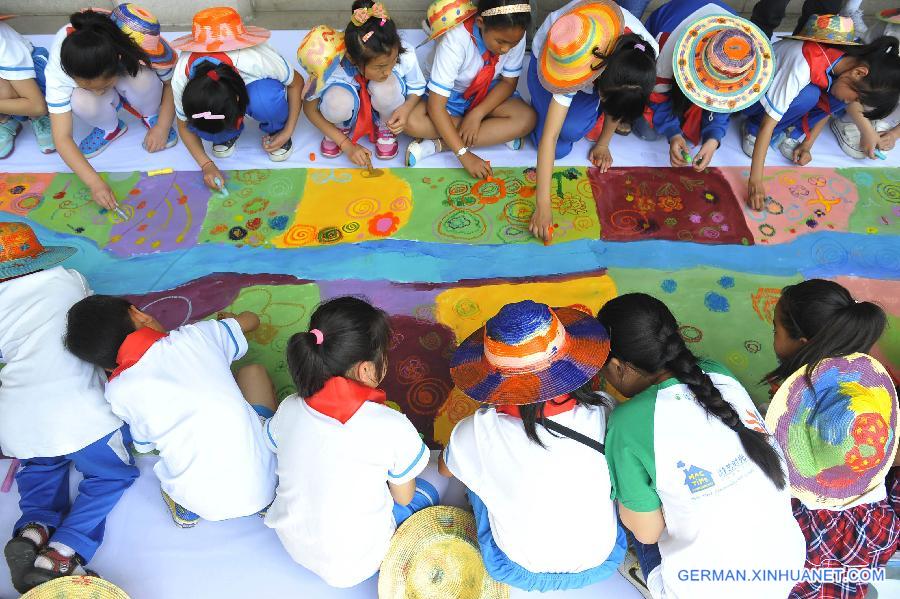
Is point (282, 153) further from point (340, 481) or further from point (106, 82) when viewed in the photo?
point (340, 481)

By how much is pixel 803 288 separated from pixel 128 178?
7.82ft

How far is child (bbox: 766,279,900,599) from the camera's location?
4.12 feet

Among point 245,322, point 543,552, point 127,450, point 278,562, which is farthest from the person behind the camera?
point 245,322

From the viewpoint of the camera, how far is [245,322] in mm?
1812

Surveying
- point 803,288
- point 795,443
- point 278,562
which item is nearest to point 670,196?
point 803,288

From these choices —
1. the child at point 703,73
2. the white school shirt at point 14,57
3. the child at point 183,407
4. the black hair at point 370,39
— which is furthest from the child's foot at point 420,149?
the white school shirt at point 14,57

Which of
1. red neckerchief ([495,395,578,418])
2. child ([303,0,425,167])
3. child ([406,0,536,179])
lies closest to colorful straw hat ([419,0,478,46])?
child ([406,0,536,179])

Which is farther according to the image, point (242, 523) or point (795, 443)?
point (242, 523)

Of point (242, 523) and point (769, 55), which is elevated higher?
point (769, 55)

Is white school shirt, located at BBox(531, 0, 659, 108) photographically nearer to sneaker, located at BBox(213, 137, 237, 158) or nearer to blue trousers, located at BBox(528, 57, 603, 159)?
blue trousers, located at BBox(528, 57, 603, 159)

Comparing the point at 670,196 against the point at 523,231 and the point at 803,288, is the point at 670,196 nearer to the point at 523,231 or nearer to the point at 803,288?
the point at 523,231

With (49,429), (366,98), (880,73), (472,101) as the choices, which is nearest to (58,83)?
(366,98)

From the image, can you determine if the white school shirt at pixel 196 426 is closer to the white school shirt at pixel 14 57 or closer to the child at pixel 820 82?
the white school shirt at pixel 14 57

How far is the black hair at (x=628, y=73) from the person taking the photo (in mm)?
1839
